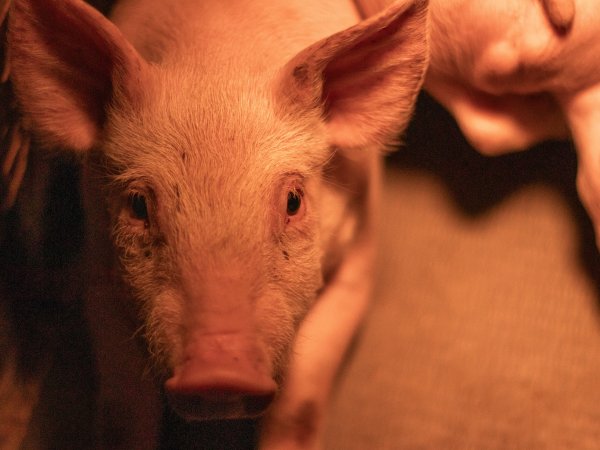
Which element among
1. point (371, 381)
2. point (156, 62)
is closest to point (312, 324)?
point (371, 381)

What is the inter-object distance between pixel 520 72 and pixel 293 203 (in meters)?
0.67

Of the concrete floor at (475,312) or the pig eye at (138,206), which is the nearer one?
the pig eye at (138,206)

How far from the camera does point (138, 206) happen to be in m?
1.35

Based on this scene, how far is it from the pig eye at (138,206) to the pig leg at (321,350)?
42cm

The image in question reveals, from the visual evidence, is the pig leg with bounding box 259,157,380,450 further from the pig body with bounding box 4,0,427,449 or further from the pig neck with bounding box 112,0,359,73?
the pig neck with bounding box 112,0,359,73

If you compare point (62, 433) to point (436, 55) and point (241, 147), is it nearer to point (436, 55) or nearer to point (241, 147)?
point (241, 147)

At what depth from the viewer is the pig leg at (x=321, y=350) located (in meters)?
1.62

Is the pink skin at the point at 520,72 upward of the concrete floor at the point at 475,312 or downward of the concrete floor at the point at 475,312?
upward

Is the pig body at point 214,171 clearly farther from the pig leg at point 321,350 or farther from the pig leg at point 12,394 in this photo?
the pig leg at point 12,394

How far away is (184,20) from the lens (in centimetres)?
158

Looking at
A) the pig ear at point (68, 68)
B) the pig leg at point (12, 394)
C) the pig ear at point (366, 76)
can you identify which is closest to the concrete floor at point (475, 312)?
the pig ear at point (366, 76)

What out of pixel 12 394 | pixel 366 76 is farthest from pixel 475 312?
pixel 12 394

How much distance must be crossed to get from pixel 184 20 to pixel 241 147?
17.9 inches

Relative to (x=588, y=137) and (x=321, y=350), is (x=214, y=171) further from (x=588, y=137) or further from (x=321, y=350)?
(x=588, y=137)
